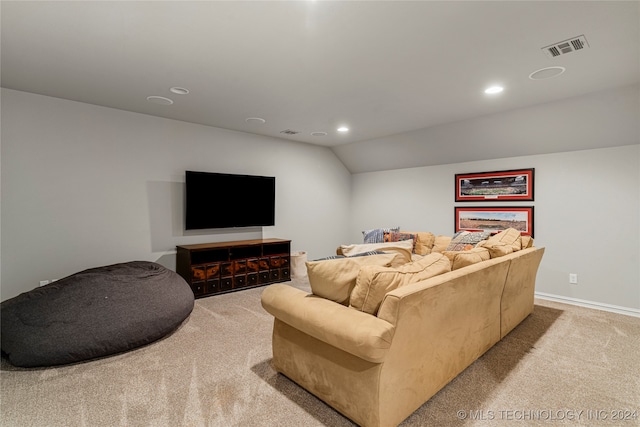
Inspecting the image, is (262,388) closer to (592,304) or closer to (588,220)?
(592,304)

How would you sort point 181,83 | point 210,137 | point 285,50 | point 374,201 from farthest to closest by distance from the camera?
point 374,201 < point 210,137 < point 181,83 < point 285,50

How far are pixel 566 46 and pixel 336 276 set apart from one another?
244cm

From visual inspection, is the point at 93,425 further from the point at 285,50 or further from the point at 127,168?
the point at 127,168

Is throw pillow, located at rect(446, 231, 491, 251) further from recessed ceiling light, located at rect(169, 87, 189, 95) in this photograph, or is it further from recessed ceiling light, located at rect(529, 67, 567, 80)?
recessed ceiling light, located at rect(169, 87, 189, 95)

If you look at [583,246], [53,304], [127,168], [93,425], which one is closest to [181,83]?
[127,168]

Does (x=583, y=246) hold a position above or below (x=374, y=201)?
below

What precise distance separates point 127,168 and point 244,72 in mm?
2341

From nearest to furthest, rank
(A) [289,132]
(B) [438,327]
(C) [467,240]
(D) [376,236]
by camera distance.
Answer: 1. (B) [438,327]
2. (C) [467,240]
3. (A) [289,132]
4. (D) [376,236]

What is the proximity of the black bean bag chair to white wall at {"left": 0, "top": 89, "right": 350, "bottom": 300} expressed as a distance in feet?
3.00

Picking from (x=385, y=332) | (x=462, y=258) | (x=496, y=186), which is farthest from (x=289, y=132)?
(x=385, y=332)

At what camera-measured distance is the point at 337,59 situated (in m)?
2.68

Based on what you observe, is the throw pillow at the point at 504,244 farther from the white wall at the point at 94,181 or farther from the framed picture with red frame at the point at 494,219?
the white wall at the point at 94,181

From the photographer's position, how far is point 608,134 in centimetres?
377

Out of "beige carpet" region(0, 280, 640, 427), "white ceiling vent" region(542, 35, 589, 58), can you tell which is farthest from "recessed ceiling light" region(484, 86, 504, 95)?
"beige carpet" region(0, 280, 640, 427)
